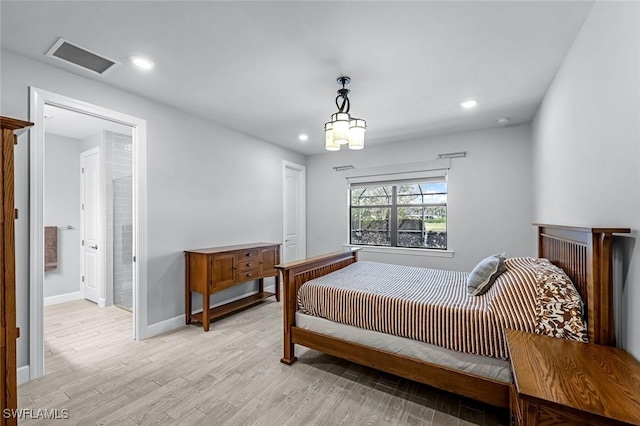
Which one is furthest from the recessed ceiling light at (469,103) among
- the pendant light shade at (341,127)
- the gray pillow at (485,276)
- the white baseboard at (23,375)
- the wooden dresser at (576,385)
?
the white baseboard at (23,375)

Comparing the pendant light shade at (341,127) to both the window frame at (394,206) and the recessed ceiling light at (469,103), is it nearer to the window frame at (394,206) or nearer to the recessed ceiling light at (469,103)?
the recessed ceiling light at (469,103)

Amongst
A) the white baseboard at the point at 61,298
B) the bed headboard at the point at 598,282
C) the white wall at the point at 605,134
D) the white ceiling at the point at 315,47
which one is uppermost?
the white ceiling at the point at 315,47

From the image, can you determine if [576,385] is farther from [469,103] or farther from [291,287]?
[469,103]

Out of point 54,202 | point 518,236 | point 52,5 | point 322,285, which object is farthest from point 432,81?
point 54,202

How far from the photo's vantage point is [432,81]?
2.65m

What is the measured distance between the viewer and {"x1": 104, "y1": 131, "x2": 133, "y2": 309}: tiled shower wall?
4.16 metres

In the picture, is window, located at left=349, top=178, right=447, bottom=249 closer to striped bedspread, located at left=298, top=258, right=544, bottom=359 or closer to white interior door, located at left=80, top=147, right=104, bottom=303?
striped bedspread, located at left=298, top=258, right=544, bottom=359

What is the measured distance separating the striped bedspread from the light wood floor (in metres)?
0.48

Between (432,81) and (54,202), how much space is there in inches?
218

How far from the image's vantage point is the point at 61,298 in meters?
4.32

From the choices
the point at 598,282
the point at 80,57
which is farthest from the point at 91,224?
the point at 598,282

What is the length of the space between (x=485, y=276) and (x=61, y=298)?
5.69 meters

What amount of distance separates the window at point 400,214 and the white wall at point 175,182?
1593 millimetres

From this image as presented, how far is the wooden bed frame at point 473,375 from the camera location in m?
1.40
